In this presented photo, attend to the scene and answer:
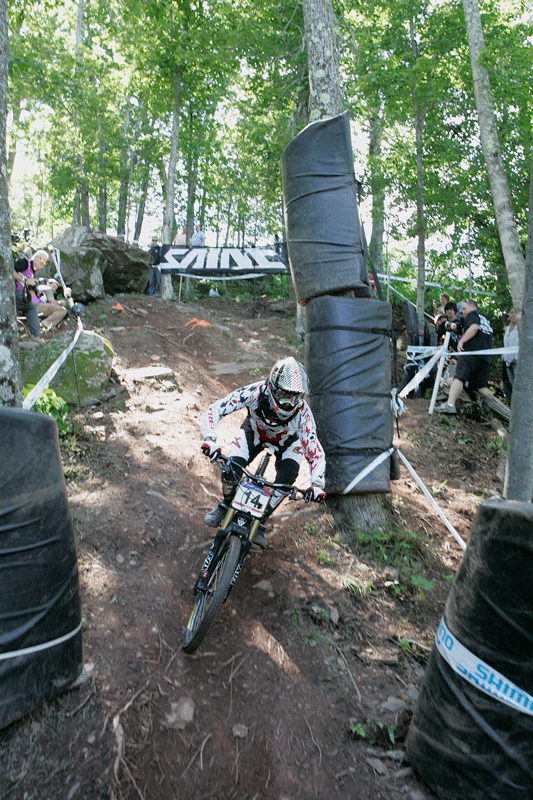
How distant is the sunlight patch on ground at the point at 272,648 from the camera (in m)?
2.95

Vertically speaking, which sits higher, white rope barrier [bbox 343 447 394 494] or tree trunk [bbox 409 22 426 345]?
tree trunk [bbox 409 22 426 345]

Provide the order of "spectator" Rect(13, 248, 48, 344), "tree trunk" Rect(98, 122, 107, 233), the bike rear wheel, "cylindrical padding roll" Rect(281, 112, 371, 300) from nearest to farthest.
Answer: the bike rear wheel < "cylindrical padding roll" Rect(281, 112, 371, 300) < "spectator" Rect(13, 248, 48, 344) < "tree trunk" Rect(98, 122, 107, 233)

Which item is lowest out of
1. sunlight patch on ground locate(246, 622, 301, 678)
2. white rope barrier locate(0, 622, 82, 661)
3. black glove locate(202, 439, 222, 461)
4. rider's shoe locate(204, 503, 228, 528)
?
sunlight patch on ground locate(246, 622, 301, 678)

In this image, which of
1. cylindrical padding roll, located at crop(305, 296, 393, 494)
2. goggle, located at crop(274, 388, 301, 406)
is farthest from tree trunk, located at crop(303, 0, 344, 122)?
goggle, located at crop(274, 388, 301, 406)

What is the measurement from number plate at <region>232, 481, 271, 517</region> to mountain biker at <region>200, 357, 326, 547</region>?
4.6 inches

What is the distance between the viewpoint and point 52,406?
16.4 ft

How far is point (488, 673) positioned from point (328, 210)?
3774 millimetres

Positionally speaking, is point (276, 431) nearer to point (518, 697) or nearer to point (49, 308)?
point (518, 697)

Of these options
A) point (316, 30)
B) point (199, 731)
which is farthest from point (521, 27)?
point (199, 731)

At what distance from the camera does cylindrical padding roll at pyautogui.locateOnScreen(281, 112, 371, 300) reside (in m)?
4.42

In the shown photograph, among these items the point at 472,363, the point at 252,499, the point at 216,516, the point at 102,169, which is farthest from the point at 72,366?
the point at 102,169

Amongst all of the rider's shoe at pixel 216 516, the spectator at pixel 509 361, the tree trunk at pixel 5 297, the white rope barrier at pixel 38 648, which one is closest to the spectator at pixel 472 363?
the spectator at pixel 509 361

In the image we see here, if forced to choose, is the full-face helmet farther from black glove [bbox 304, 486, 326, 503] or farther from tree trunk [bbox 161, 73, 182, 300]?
tree trunk [bbox 161, 73, 182, 300]

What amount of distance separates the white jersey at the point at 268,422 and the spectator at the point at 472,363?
4352 millimetres
